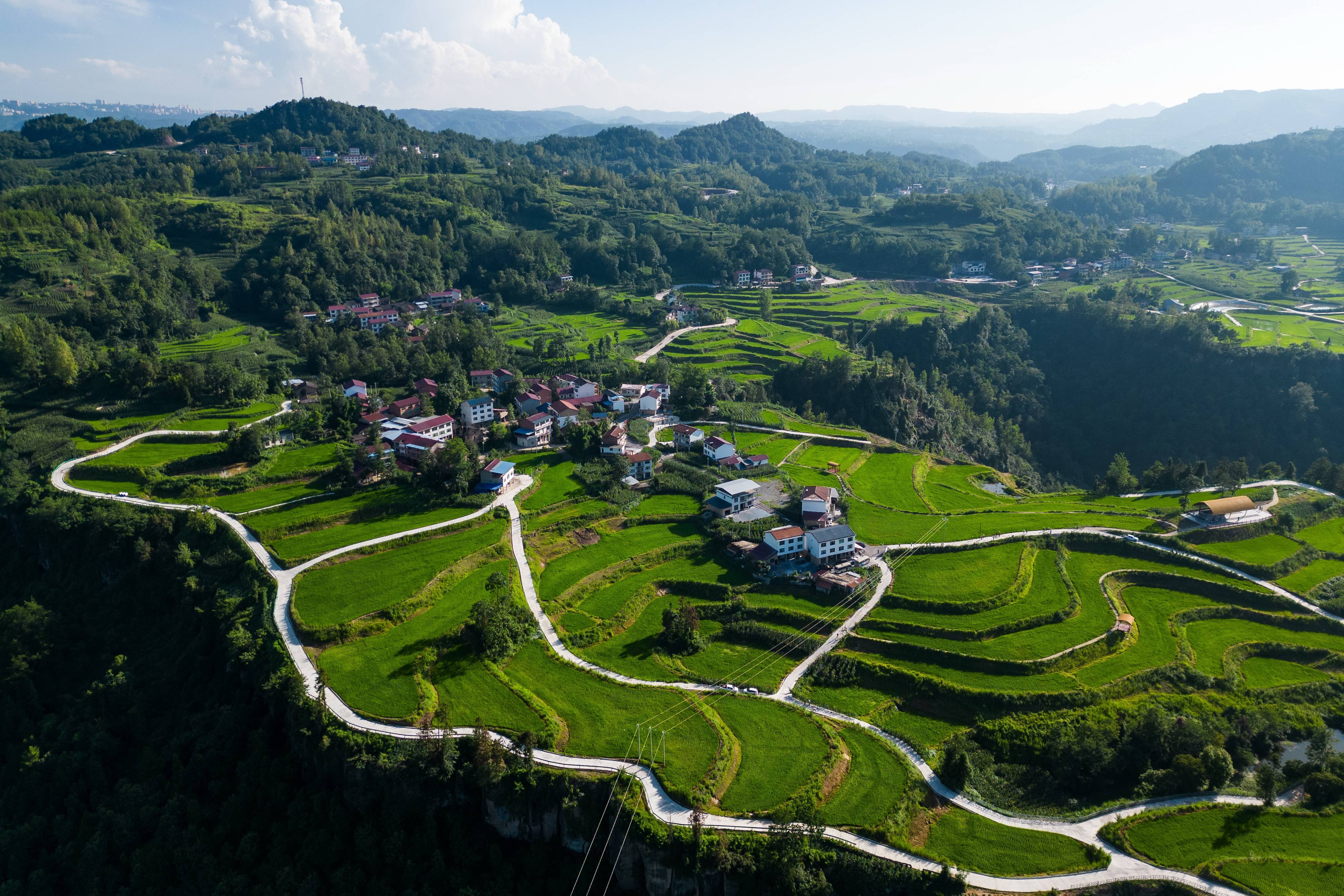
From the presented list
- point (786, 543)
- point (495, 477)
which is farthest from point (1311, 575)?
point (495, 477)

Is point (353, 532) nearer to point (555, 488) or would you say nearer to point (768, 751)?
point (555, 488)

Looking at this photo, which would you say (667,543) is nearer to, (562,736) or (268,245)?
(562,736)

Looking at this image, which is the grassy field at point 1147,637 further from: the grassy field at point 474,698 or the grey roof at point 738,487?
the grassy field at point 474,698

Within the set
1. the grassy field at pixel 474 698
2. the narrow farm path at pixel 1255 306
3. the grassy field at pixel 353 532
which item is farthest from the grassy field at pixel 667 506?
the narrow farm path at pixel 1255 306

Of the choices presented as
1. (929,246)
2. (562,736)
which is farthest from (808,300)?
(562,736)

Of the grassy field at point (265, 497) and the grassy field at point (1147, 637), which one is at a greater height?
the grassy field at point (265, 497)

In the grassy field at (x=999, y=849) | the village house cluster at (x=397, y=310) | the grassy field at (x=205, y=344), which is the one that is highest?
the village house cluster at (x=397, y=310)
